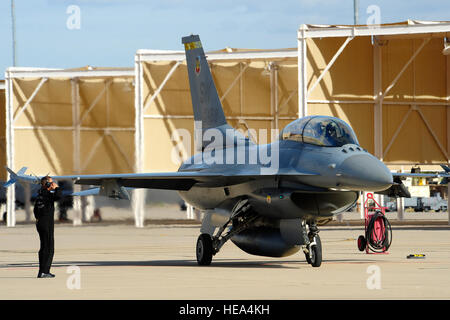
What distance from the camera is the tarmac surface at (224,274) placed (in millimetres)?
11617

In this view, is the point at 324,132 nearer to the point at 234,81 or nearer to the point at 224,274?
the point at 224,274

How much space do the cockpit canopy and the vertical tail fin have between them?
4158mm

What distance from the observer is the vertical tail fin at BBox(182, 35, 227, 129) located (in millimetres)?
20469

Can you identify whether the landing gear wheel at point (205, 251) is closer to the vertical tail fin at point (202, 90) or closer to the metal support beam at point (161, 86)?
the vertical tail fin at point (202, 90)

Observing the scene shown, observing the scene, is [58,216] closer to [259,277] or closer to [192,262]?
[192,262]

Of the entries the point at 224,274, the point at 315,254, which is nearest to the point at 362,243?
the point at 315,254

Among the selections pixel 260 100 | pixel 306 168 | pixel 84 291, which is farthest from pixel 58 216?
pixel 84 291

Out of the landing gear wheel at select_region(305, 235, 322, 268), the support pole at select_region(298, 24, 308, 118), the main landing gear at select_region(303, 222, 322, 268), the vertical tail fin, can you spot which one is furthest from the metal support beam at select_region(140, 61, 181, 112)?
the landing gear wheel at select_region(305, 235, 322, 268)

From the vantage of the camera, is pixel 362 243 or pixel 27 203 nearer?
pixel 362 243

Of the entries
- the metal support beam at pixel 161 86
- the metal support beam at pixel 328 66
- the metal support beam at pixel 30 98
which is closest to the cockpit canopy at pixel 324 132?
the metal support beam at pixel 328 66

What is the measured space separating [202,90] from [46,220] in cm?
696

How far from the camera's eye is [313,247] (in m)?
16.5

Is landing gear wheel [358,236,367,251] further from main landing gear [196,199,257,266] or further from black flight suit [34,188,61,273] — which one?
black flight suit [34,188,61,273]

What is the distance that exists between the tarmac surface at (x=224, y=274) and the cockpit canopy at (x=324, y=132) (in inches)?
91.9
